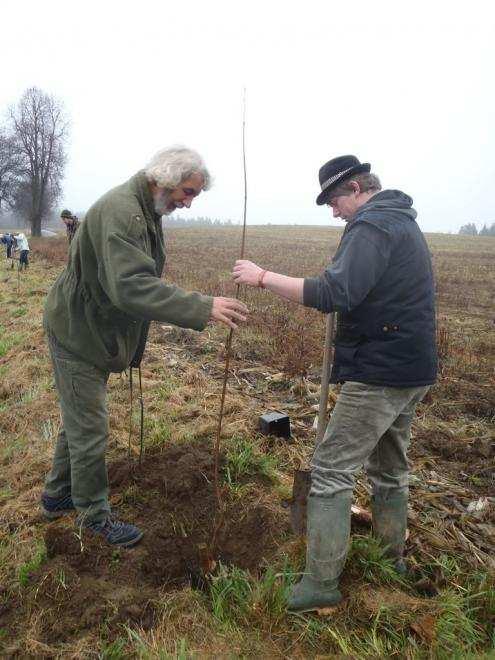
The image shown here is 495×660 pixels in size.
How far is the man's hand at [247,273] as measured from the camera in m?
2.29

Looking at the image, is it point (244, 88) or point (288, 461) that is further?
point (288, 461)

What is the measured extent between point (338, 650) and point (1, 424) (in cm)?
376

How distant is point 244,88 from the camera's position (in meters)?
2.52

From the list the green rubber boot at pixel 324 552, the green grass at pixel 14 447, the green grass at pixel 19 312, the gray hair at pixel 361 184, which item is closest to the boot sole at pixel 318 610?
the green rubber boot at pixel 324 552

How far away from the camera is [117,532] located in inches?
112

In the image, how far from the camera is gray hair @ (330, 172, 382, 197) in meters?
2.38

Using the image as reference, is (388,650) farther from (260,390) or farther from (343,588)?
(260,390)

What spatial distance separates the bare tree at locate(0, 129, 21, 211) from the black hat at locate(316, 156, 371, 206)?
4266cm

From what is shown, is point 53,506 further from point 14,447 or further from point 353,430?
point 353,430

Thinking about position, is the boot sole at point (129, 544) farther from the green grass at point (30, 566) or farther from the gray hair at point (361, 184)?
the gray hair at point (361, 184)

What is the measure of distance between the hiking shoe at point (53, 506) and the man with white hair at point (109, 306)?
0.83 ft

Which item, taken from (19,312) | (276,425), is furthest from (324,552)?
(19,312)

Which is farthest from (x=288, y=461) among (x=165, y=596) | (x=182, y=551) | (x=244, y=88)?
(x=244, y=88)

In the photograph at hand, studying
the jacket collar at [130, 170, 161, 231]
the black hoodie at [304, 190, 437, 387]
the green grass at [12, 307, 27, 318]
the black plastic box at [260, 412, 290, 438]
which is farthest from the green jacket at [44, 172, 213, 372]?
the green grass at [12, 307, 27, 318]
